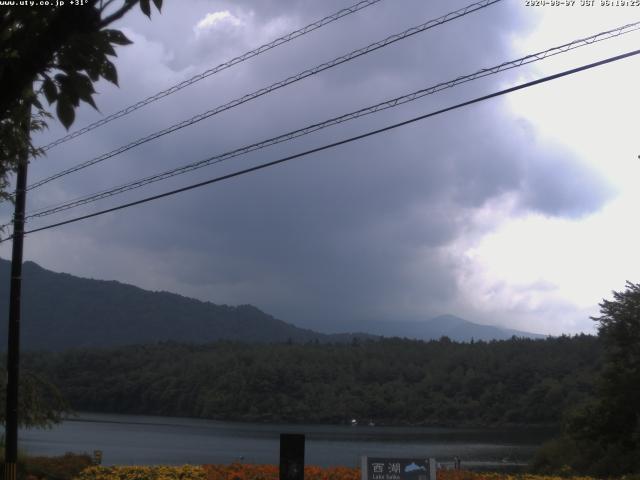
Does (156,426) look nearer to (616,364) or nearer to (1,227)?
(616,364)

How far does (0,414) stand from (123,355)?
84.2 m

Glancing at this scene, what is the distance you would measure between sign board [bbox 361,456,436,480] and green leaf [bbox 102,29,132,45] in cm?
788

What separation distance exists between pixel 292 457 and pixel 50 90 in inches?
255

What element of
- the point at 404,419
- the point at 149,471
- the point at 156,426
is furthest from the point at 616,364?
the point at 156,426

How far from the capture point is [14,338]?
16328mm

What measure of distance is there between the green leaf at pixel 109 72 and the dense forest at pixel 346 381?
63.3 metres

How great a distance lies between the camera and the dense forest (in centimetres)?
7448

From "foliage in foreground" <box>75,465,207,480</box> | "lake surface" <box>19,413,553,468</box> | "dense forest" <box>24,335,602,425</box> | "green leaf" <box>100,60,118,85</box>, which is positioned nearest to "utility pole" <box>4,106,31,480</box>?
"foliage in foreground" <box>75,465,207,480</box>

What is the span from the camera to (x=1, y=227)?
16969 millimetres

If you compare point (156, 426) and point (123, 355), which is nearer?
point (156, 426)

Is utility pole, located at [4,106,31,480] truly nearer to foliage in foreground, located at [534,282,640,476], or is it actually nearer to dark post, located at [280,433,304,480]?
dark post, located at [280,433,304,480]

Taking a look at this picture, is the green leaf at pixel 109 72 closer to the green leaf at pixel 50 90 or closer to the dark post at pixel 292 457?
the green leaf at pixel 50 90

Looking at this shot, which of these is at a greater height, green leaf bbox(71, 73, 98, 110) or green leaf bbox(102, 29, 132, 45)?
green leaf bbox(102, 29, 132, 45)

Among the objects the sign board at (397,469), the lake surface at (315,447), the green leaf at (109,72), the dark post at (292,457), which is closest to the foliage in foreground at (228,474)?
the sign board at (397,469)
